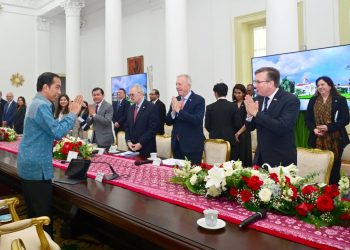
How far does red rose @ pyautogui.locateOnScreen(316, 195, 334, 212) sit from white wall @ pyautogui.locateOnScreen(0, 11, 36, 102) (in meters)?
13.4

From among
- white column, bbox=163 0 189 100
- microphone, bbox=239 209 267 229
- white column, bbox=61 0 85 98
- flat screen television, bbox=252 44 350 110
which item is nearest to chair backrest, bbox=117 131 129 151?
flat screen television, bbox=252 44 350 110

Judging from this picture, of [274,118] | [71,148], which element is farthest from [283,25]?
[71,148]

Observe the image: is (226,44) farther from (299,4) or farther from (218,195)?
(218,195)

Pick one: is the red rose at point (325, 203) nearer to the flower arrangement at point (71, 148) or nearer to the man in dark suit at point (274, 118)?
the man in dark suit at point (274, 118)

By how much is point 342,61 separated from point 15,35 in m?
12.3

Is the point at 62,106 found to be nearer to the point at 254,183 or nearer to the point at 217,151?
the point at 217,151

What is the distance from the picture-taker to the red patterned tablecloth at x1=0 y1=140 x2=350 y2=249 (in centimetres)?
154

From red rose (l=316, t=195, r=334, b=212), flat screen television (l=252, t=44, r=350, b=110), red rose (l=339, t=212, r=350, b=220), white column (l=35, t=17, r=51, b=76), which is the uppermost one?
white column (l=35, t=17, r=51, b=76)

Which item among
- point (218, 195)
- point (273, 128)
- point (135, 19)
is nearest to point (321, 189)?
point (218, 195)

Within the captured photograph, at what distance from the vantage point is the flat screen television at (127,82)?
805 cm

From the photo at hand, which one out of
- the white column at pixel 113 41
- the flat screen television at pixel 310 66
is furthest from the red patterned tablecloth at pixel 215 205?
the white column at pixel 113 41

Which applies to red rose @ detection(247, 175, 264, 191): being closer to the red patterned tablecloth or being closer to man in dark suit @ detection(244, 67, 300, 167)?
the red patterned tablecloth

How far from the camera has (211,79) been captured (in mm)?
9547

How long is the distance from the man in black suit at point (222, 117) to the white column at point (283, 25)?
1.25 meters
